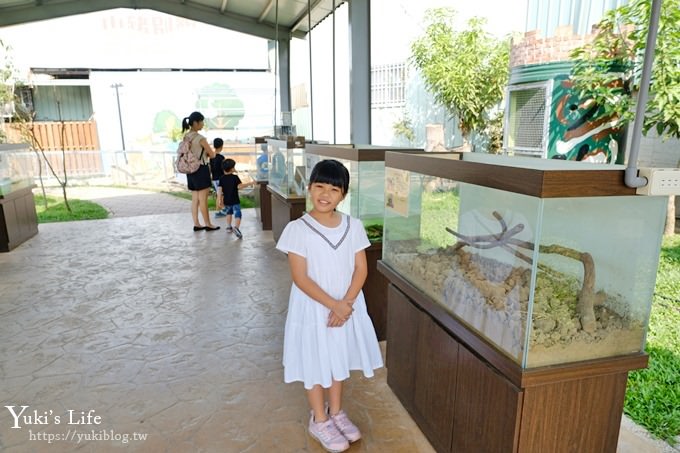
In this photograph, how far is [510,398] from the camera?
155 centimetres

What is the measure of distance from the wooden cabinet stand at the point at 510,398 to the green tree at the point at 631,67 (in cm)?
374

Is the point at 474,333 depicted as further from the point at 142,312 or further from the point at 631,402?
the point at 142,312

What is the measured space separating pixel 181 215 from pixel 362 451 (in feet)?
21.5

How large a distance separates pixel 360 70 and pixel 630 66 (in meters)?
2.98

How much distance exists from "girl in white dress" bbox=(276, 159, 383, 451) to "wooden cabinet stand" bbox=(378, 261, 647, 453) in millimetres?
337

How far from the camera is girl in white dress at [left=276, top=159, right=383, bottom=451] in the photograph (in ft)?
6.50

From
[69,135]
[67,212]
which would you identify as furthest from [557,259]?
[69,135]

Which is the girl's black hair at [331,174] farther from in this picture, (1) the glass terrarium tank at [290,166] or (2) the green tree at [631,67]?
(2) the green tree at [631,67]

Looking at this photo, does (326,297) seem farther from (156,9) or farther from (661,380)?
(156,9)

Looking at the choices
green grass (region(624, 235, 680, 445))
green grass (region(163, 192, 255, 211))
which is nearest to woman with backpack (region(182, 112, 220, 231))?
green grass (region(163, 192, 255, 211))

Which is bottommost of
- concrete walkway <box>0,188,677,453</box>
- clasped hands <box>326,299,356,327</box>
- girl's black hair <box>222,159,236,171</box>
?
concrete walkway <box>0,188,677,453</box>

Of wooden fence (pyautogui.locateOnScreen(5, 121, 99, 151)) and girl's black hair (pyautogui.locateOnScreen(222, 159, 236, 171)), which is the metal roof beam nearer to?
girl's black hair (pyautogui.locateOnScreen(222, 159, 236, 171))

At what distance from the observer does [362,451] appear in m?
2.13

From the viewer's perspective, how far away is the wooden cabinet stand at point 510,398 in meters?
1.53
